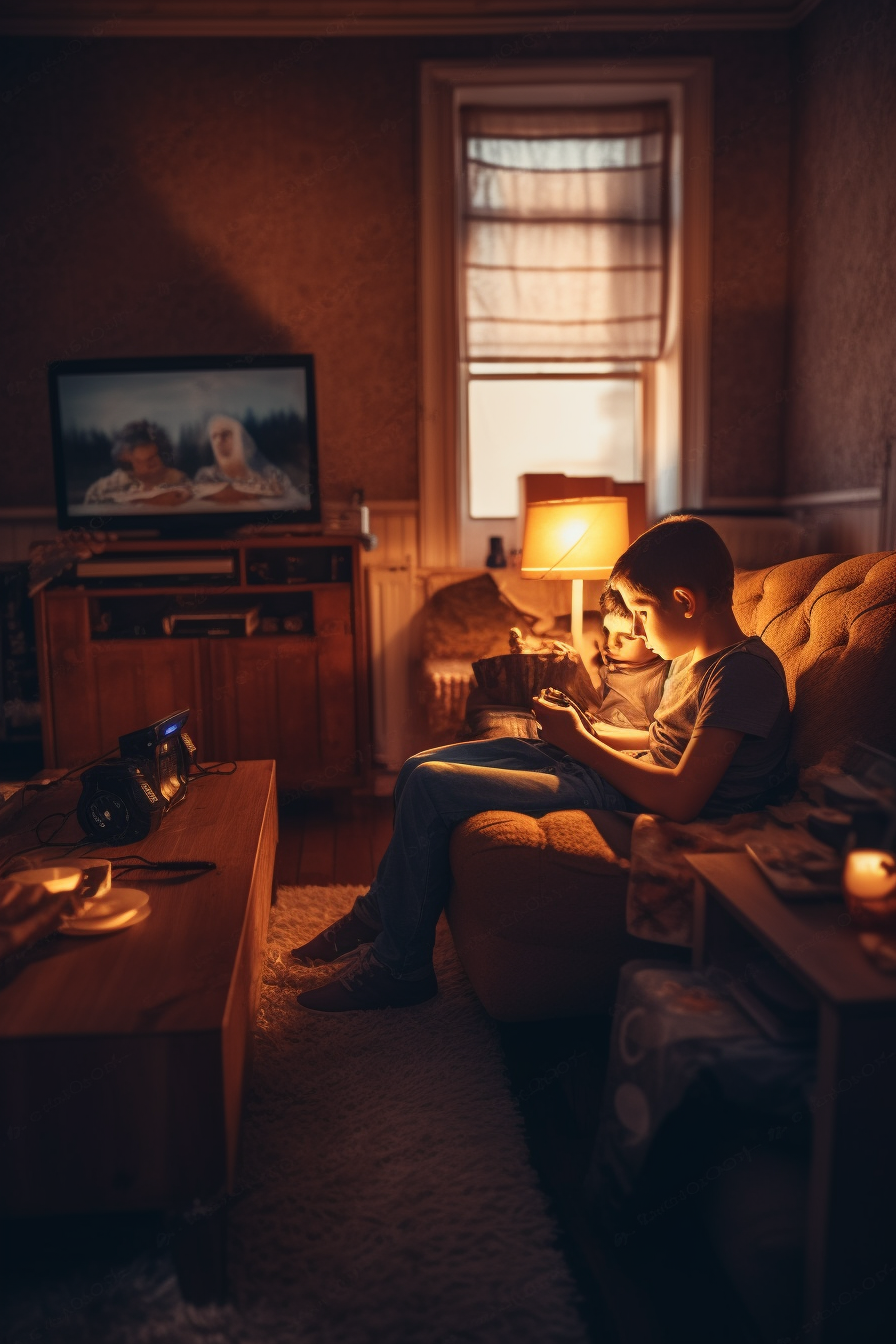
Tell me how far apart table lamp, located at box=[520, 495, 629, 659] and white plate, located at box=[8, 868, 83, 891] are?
1640 millimetres

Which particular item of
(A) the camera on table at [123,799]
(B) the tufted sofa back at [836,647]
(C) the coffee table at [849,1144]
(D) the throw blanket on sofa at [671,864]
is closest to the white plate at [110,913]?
(A) the camera on table at [123,799]

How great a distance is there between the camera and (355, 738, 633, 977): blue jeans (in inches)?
71.4

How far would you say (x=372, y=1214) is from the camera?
4.33 ft

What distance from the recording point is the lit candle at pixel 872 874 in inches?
42.6

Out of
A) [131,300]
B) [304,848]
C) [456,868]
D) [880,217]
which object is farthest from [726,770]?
[131,300]

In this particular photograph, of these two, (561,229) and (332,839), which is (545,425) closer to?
(561,229)

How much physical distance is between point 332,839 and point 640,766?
174cm

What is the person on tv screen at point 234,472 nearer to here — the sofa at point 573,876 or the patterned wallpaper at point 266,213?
the patterned wallpaper at point 266,213

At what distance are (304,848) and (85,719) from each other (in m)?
0.94

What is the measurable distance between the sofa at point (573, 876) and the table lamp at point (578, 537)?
1008 mm

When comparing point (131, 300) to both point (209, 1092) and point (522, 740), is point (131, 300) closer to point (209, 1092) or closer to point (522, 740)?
point (522, 740)

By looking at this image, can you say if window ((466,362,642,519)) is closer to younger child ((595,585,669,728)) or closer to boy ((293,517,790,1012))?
younger child ((595,585,669,728))

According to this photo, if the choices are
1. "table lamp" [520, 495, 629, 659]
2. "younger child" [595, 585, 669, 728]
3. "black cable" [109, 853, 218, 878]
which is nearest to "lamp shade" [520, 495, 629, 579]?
"table lamp" [520, 495, 629, 659]

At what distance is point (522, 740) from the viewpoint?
2043 millimetres
